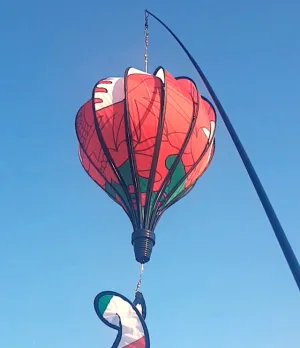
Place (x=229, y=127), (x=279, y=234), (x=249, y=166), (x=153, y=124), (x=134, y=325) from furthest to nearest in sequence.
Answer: (x=153, y=124) → (x=134, y=325) → (x=229, y=127) → (x=249, y=166) → (x=279, y=234)

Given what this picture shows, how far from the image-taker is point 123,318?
11625 millimetres

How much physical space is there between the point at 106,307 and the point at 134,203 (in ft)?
10.6

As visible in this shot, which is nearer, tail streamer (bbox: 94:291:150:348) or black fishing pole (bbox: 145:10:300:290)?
black fishing pole (bbox: 145:10:300:290)

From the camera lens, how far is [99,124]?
14.1 m

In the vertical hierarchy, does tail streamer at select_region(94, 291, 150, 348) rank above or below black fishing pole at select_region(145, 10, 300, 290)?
above

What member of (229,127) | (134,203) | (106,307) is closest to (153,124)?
(134,203)

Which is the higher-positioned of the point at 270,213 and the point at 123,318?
the point at 123,318

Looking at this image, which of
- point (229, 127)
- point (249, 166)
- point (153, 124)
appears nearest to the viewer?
point (249, 166)

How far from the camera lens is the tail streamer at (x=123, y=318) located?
11.3 meters

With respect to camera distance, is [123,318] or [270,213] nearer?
[270,213]

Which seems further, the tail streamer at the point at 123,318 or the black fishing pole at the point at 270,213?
the tail streamer at the point at 123,318

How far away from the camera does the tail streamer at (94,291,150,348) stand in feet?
37.2

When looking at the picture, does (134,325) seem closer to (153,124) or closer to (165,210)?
(165,210)

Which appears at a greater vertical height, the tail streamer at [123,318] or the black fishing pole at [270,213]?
the tail streamer at [123,318]
